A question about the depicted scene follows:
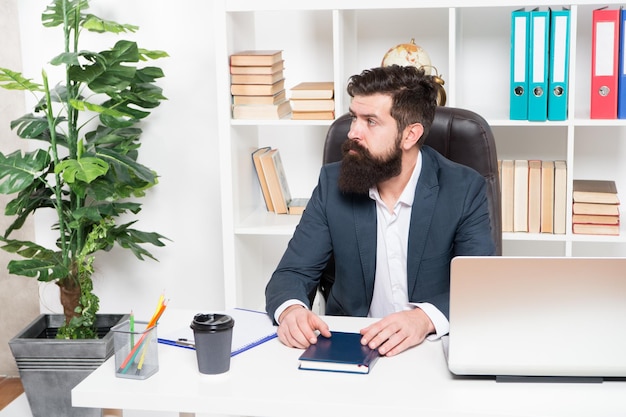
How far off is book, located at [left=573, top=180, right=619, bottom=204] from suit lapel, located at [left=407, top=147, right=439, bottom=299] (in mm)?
888

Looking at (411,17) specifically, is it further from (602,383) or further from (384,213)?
(602,383)

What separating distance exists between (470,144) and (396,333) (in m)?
0.80

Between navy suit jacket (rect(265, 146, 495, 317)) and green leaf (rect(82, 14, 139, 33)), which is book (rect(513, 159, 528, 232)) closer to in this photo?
navy suit jacket (rect(265, 146, 495, 317))

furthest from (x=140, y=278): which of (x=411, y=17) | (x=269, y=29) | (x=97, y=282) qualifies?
(x=411, y=17)

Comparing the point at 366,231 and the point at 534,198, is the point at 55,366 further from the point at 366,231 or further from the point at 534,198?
the point at 534,198

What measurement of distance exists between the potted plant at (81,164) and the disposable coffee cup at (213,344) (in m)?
1.42

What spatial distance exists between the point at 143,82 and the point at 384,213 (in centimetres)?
136

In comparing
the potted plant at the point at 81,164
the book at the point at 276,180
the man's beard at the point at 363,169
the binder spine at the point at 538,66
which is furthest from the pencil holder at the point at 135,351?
the binder spine at the point at 538,66

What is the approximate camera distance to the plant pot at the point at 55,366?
3.09 metres

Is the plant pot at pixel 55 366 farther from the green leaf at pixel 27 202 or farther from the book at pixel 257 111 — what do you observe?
the book at pixel 257 111

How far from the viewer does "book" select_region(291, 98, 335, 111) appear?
9.68ft

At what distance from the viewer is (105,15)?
135 inches

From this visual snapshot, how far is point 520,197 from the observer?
2.94 m

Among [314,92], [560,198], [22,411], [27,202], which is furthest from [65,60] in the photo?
[560,198]
